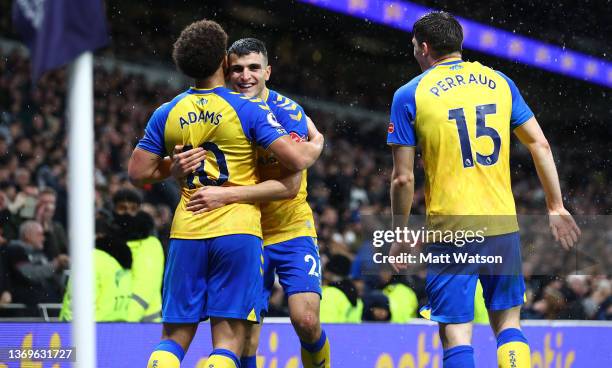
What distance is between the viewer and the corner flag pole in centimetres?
325

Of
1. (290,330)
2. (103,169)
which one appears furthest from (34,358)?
(103,169)

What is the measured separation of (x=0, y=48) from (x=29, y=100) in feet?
8.37

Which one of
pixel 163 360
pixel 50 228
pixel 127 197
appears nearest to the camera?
pixel 163 360

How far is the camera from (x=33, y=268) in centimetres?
943

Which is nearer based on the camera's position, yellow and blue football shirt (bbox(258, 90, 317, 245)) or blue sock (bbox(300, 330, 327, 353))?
yellow and blue football shirt (bbox(258, 90, 317, 245))

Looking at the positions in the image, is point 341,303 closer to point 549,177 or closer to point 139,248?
point 139,248

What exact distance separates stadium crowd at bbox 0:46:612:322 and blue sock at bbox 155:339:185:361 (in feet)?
11.5

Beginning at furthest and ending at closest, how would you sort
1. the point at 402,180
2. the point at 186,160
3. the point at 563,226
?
the point at 563,226 → the point at 402,180 → the point at 186,160

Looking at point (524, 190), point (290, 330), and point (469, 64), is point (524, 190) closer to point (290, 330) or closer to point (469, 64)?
point (290, 330)

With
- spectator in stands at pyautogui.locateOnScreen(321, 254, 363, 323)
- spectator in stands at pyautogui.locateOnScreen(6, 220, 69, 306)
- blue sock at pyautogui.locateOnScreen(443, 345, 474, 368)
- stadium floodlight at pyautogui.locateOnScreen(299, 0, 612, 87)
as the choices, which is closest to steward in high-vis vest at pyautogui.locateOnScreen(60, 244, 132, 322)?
spectator in stands at pyautogui.locateOnScreen(6, 220, 69, 306)

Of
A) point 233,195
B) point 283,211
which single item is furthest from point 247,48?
A: point 233,195

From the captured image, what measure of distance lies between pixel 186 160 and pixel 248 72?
1076mm

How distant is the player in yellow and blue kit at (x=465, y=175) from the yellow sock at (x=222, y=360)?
40.7 inches

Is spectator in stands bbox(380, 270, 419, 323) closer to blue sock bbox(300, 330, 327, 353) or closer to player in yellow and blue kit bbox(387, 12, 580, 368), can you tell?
blue sock bbox(300, 330, 327, 353)
